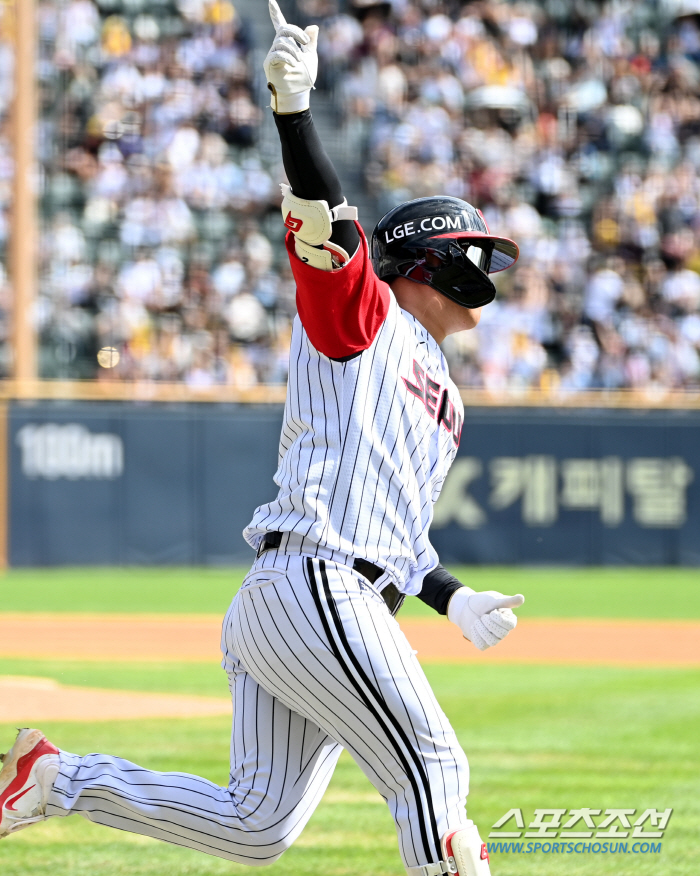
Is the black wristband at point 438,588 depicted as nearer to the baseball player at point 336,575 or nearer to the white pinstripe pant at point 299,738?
the baseball player at point 336,575

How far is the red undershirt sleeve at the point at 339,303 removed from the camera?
2660 mm

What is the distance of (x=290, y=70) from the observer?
2.60 m

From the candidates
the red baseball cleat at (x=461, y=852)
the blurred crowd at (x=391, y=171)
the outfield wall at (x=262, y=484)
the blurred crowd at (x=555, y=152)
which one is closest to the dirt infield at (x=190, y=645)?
the outfield wall at (x=262, y=484)

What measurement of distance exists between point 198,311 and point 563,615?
591cm

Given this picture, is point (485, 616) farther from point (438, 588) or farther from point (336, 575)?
point (336, 575)

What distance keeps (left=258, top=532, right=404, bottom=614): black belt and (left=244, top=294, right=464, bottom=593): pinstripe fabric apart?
Answer: 0.06ft

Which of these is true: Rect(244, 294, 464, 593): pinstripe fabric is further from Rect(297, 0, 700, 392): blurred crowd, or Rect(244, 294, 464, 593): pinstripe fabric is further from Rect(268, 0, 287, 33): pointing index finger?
Rect(297, 0, 700, 392): blurred crowd

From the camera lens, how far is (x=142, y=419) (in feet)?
45.5

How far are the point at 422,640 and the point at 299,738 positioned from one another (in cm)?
740

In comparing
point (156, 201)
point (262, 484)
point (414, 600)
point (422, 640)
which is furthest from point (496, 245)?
point (156, 201)

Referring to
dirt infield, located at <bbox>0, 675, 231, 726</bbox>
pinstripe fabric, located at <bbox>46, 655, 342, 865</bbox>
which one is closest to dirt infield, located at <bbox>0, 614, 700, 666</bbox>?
Answer: dirt infield, located at <bbox>0, 675, 231, 726</bbox>

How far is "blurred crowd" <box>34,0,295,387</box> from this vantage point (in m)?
14.8

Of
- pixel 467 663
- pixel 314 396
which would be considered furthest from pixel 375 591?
pixel 467 663

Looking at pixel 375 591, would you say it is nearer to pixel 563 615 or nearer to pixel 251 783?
pixel 251 783
